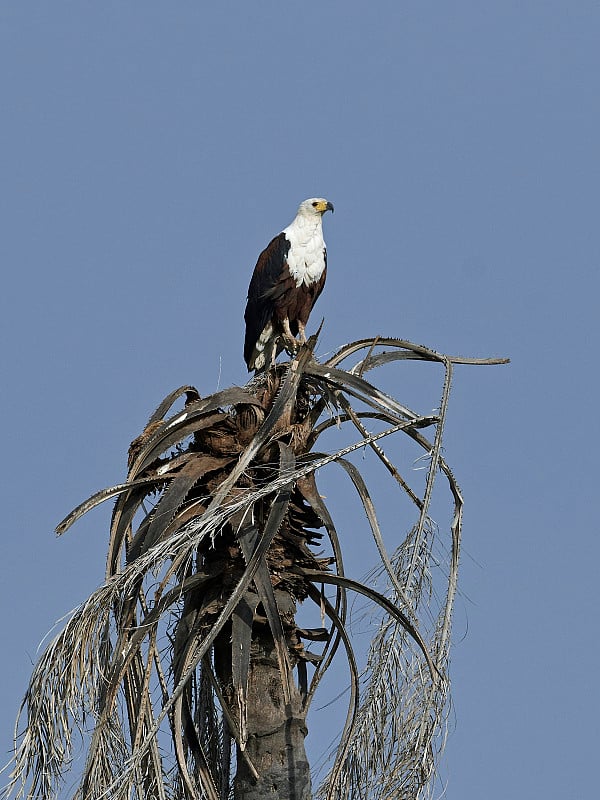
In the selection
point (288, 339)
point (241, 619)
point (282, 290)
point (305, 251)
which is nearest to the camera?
point (241, 619)

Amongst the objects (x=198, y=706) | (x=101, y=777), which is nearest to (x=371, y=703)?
(x=198, y=706)

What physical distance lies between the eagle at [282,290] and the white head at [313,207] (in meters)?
0.22

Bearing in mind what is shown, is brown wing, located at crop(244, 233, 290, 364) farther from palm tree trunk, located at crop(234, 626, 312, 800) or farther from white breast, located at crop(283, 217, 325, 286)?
palm tree trunk, located at crop(234, 626, 312, 800)

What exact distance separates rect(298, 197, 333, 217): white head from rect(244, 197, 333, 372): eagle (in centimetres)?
22

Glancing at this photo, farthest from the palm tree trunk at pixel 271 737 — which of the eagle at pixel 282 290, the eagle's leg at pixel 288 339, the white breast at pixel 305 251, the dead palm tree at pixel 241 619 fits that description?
the white breast at pixel 305 251

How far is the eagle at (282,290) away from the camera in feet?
29.5

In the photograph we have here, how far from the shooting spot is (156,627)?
4.92 meters

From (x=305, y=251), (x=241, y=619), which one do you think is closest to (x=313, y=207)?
(x=305, y=251)

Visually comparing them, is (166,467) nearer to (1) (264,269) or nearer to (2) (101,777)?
(2) (101,777)

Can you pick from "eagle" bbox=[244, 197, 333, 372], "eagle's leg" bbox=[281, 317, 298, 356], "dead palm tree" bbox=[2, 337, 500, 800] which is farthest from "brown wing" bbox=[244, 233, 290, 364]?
"dead palm tree" bbox=[2, 337, 500, 800]

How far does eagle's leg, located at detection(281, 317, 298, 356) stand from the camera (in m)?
8.03

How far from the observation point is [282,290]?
898 cm

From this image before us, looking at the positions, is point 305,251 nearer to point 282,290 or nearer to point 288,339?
point 282,290

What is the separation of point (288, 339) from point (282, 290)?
31.7 inches
